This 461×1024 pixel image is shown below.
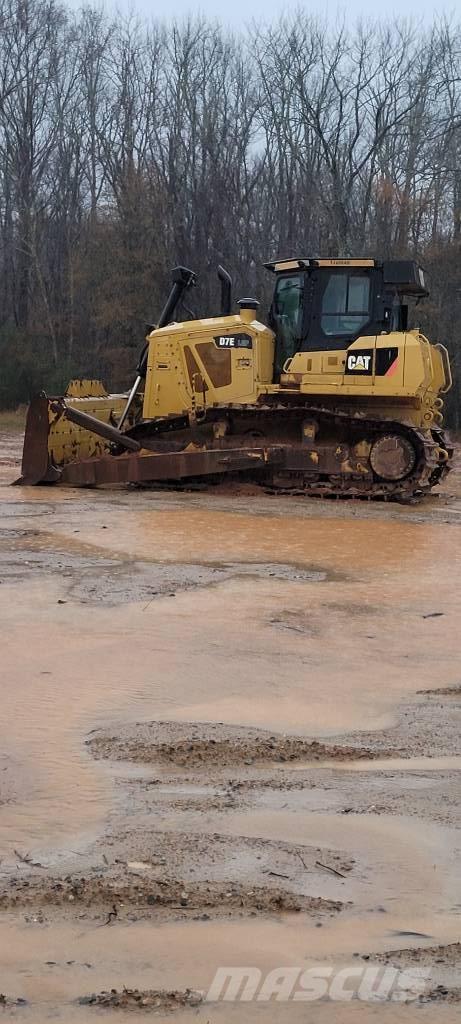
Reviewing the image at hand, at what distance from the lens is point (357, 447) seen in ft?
51.4

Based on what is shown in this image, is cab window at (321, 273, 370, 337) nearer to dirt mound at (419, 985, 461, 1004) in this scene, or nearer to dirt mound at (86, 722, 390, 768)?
dirt mound at (86, 722, 390, 768)

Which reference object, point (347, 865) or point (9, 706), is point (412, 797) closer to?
point (347, 865)

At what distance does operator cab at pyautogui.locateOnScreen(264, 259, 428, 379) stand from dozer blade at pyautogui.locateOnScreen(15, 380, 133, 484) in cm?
276

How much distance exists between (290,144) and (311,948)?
1517 inches

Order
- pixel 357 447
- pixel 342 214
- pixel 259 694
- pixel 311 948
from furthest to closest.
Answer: pixel 342 214
pixel 357 447
pixel 259 694
pixel 311 948

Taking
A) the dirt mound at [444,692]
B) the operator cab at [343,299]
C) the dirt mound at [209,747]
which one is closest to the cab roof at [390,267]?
the operator cab at [343,299]

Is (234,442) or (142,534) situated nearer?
(142,534)

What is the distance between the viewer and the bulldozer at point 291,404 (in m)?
15.5

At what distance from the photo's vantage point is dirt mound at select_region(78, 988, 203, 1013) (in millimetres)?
3006

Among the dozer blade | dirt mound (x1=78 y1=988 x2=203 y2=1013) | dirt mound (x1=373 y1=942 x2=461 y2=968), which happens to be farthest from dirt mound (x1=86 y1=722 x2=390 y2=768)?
the dozer blade

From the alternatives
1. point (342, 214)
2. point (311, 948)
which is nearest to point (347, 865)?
point (311, 948)

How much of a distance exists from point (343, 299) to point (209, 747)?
1173 centimetres

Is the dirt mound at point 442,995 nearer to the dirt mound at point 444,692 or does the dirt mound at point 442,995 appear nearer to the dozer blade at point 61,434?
the dirt mound at point 444,692

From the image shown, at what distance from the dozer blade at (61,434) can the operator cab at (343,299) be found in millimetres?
2759
